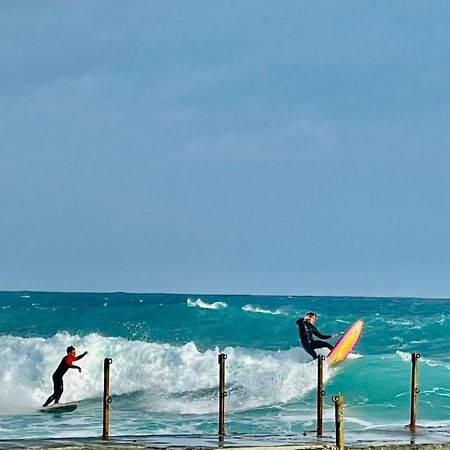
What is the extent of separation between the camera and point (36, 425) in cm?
1842

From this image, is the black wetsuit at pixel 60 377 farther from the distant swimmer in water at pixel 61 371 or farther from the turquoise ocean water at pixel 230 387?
the turquoise ocean water at pixel 230 387

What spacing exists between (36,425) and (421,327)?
29984mm

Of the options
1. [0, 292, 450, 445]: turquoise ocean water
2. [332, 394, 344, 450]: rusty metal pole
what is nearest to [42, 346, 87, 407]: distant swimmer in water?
[0, 292, 450, 445]: turquoise ocean water

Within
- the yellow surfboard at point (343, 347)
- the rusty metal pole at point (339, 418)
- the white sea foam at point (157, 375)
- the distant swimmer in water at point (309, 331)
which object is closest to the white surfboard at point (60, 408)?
the white sea foam at point (157, 375)

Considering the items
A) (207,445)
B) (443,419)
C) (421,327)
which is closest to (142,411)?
(443,419)

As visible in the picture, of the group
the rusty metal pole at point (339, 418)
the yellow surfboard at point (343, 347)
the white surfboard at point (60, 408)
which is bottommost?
the white surfboard at point (60, 408)

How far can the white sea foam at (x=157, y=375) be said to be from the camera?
80.0 ft

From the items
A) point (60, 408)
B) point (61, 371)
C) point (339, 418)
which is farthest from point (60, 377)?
point (339, 418)

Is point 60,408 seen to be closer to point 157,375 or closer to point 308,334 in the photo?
point 308,334

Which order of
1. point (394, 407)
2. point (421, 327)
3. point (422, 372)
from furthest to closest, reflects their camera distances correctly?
point (421, 327), point (422, 372), point (394, 407)

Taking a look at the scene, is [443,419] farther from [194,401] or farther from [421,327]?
[421,327]

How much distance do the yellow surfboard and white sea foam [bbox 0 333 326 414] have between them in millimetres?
433

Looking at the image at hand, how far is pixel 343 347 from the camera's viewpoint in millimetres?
28156

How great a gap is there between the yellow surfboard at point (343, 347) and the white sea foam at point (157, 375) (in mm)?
433
